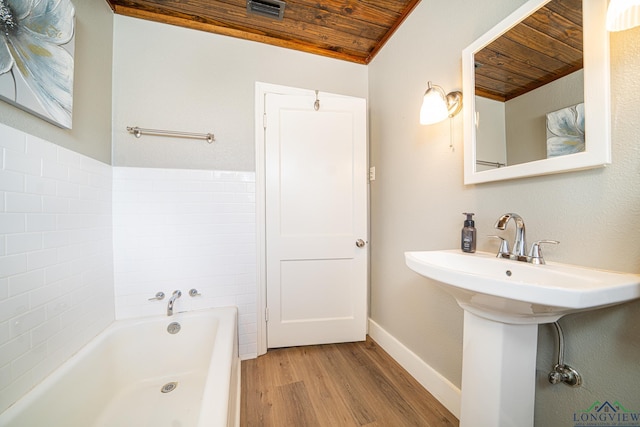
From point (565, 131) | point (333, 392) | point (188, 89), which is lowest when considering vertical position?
point (333, 392)

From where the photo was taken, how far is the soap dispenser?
102cm

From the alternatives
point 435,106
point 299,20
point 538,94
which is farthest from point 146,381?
point 299,20

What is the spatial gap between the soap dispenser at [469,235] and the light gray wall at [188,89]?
1.40 meters

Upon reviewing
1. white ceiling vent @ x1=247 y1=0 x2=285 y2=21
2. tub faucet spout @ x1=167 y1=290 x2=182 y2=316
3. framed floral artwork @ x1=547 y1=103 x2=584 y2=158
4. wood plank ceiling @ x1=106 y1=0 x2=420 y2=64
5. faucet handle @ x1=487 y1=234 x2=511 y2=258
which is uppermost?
wood plank ceiling @ x1=106 y1=0 x2=420 y2=64

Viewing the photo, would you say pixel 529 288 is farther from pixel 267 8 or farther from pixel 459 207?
pixel 267 8

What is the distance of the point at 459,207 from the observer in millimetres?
1157

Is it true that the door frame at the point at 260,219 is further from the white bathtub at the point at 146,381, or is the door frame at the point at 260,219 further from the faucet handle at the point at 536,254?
the faucet handle at the point at 536,254

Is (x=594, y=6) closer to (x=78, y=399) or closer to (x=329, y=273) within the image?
(x=329, y=273)

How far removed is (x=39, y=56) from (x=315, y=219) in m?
1.54

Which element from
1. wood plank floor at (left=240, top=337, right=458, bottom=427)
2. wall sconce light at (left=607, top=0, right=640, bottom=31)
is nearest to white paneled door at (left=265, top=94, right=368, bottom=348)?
wood plank floor at (left=240, top=337, right=458, bottom=427)

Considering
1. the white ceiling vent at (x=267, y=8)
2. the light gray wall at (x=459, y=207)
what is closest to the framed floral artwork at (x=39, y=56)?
the white ceiling vent at (x=267, y=8)

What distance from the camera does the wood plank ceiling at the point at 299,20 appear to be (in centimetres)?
146

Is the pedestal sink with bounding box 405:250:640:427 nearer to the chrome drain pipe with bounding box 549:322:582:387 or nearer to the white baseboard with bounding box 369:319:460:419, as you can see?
the chrome drain pipe with bounding box 549:322:582:387

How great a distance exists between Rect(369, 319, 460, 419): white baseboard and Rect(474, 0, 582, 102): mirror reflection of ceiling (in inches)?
57.5
